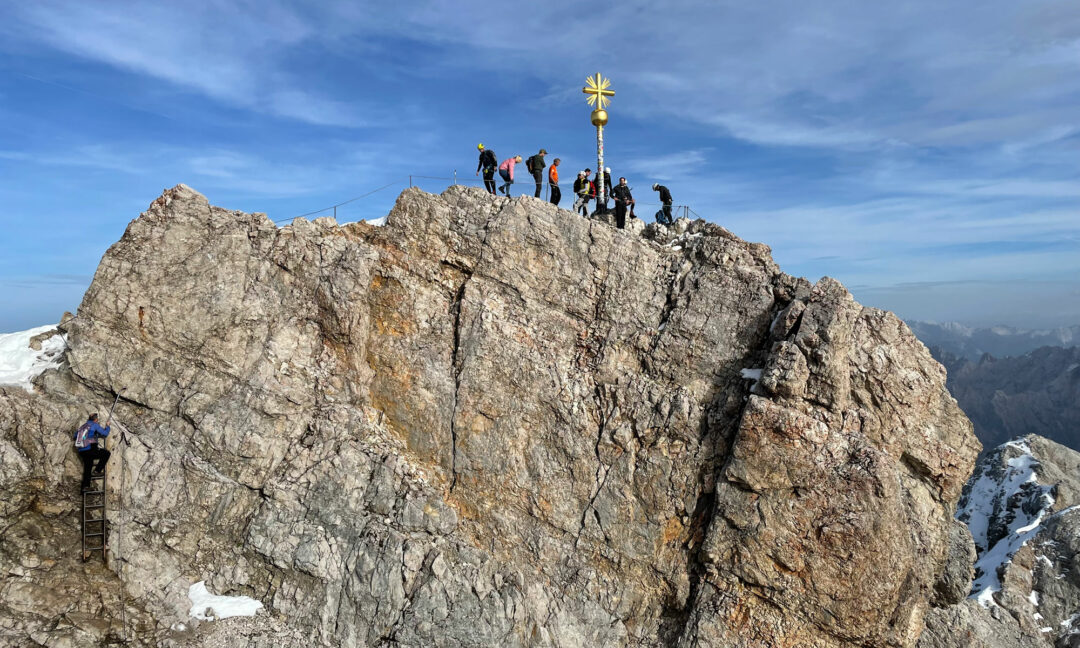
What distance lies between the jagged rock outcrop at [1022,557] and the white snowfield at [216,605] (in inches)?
1086

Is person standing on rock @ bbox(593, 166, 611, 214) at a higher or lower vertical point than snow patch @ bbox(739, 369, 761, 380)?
higher

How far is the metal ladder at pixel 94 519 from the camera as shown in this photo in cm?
1973

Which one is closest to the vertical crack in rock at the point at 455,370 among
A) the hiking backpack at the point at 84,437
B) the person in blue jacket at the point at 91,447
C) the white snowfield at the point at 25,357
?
the person in blue jacket at the point at 91,447

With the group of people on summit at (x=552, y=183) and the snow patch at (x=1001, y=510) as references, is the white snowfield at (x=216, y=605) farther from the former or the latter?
the snow patch at (x=1001, y=510)

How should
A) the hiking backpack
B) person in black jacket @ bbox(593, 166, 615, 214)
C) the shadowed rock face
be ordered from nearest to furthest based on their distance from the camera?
the hiking backpack < the shadowed rock face < person in black jacket @ bbox(593, 166, 615, 214)

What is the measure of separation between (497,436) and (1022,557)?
127 feet

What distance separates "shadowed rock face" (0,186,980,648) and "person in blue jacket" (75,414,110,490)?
0.83 m

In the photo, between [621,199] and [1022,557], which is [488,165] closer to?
[621,199]

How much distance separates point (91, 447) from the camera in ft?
64.7

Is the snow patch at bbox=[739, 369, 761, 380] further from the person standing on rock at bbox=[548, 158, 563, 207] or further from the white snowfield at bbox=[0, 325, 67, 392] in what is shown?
the white snowfield at bbox=[0, 325, 67, 392]

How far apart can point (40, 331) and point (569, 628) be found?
23.8 m

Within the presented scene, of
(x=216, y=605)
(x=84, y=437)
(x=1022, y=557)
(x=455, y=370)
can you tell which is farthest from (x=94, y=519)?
(x=1022, y=557)

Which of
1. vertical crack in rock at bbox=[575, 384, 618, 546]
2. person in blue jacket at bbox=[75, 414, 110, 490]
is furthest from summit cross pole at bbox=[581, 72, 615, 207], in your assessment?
person in blue jacket at bbox=[75, 414, 110, 490]

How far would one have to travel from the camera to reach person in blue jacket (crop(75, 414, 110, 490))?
64.3 ft
